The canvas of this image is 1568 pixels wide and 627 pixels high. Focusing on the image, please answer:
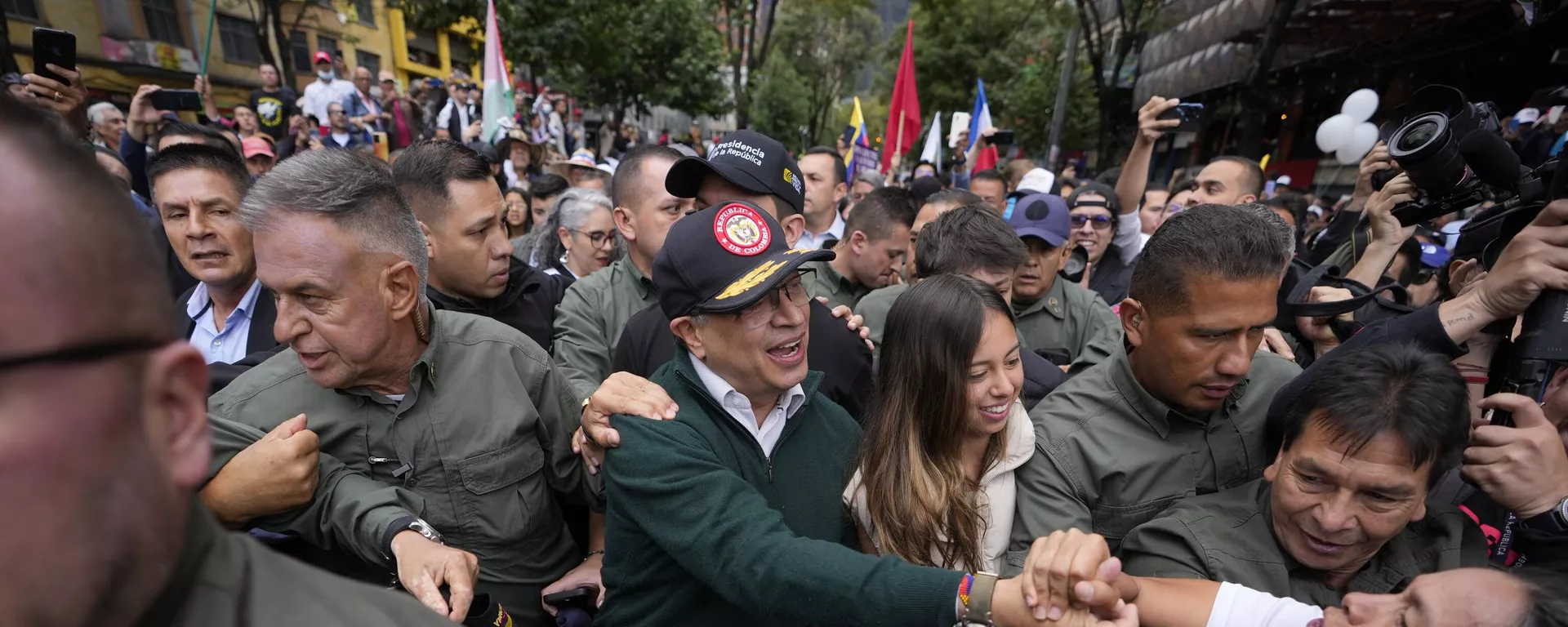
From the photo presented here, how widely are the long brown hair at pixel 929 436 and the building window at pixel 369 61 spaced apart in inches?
1256

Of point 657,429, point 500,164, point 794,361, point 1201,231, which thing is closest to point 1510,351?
point 1201,231

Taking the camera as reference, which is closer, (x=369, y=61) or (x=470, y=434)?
(x=470, y=434)

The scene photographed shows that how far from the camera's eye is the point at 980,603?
1.56 metres

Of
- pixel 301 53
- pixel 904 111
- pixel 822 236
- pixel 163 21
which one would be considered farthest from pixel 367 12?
pixel 822 236

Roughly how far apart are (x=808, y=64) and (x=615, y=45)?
2788cm

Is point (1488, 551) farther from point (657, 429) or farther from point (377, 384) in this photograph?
point (377, 384)

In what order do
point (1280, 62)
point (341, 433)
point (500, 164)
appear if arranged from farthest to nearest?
point (1280, 62) < point (500, 164) < point (341, 433)

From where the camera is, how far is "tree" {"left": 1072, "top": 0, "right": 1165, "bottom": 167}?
59.5 ft

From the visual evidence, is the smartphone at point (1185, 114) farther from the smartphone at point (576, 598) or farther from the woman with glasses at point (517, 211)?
the woman with glasses at point (517, 211)

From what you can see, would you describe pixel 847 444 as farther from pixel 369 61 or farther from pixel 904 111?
pixel 369 61

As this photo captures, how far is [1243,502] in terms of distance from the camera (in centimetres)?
198

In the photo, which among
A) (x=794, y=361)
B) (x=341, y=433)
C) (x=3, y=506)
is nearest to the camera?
(x=3, y=506)

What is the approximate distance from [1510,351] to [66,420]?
3320mm

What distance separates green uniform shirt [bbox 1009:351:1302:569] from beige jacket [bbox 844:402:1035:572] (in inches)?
1.5
